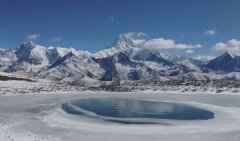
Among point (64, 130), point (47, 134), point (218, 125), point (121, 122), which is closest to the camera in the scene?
point (47, 134)

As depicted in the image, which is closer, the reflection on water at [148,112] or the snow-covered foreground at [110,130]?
the snow-covered foreground at [110,130]

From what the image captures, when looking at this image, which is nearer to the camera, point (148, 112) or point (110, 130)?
point (110, 130)

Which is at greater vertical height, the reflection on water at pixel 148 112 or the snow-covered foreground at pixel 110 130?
the reflection on water at pixel 148 112

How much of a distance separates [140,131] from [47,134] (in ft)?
31.9

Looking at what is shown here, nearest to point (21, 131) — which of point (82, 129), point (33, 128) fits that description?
point (33, 128)

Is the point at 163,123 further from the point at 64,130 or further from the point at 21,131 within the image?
the point at 21,131

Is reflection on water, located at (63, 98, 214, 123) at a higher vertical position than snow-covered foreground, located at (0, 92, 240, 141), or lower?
higher

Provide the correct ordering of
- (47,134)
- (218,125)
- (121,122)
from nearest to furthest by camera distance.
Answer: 1. (47,134)
2. (218,125)
3. (121,122)

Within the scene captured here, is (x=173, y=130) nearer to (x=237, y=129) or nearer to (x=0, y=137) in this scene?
(x=237, y=129)

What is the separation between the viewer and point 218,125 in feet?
117

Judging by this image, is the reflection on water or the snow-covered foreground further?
the reflection on water

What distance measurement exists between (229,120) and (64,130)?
72.8 ft

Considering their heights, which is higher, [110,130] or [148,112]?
[148,112]

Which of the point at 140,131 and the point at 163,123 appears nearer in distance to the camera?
the point at 140,131
